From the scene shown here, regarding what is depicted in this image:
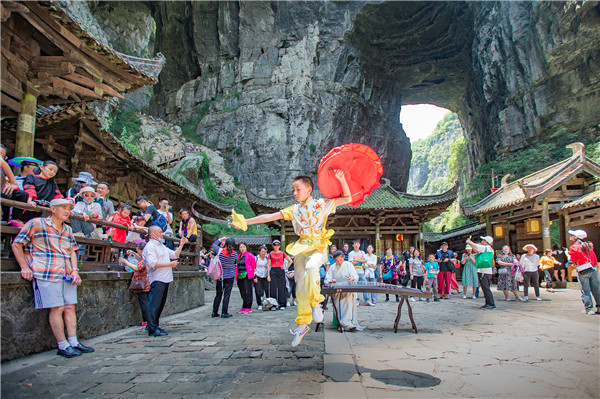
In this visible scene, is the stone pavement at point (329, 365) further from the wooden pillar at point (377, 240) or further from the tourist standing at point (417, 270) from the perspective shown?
the wooden pillar at point (377, 240)

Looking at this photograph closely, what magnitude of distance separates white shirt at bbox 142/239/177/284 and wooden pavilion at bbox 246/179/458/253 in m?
14.5

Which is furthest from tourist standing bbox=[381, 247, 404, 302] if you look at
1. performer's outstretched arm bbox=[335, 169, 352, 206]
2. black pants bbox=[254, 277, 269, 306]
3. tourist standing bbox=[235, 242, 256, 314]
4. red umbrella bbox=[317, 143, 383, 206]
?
performer's outstretched arm bbox=[335, 169, 352, 206]

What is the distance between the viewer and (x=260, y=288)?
948cm

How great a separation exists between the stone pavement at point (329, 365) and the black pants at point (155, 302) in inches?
9.2

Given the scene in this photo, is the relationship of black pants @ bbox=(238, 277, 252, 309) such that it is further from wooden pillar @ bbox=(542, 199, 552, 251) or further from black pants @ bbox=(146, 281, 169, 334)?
wooden pillar @ bbox=(542, 199, 552, 251)

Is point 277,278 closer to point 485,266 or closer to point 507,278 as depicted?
point 485,266

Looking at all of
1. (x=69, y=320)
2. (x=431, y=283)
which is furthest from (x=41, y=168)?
(x=431, y=283)

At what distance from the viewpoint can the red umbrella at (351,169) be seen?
422cm

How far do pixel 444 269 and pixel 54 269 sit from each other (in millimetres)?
10093

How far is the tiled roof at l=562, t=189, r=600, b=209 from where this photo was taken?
43.9 ft

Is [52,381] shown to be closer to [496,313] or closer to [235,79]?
[496,313]

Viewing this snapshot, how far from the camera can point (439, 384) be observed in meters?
2.92

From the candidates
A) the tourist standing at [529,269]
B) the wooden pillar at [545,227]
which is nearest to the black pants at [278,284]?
the tourist standing at [529,269]

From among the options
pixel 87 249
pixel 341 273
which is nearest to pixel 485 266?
pixel 341 273
